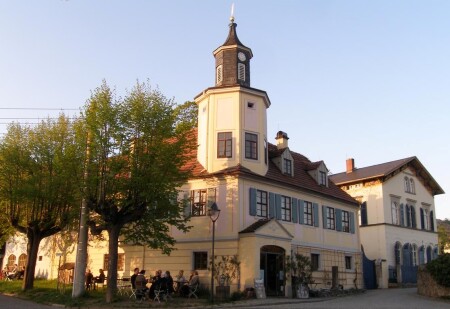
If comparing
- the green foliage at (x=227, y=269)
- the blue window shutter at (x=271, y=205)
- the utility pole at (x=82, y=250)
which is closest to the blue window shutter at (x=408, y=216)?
the blue window shutter at (x=271, y=205)

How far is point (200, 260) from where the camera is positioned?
85.1ft

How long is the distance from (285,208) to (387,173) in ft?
54.1

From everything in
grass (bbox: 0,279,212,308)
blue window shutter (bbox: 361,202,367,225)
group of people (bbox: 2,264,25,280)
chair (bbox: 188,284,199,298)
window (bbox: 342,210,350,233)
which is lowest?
grass (bbox: 0,279,212,308)

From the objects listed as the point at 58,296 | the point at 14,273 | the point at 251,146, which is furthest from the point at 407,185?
the point at 14,273

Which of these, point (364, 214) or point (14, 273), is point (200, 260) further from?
point (364, 214)

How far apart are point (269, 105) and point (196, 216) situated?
8.36m

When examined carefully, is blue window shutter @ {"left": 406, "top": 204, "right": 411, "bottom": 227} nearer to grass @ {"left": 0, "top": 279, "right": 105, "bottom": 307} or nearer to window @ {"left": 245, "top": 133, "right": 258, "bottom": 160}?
window @ {"left": 245, "top": 133, "right": 258, "bottom": 160}

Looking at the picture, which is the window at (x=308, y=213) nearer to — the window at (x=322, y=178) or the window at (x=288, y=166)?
the window at (x=288, y=166)

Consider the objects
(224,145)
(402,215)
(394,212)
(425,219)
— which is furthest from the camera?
(425,219)

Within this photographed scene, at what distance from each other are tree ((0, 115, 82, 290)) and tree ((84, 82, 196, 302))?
169 inches

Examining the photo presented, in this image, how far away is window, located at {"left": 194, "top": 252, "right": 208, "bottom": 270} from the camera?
25.7m

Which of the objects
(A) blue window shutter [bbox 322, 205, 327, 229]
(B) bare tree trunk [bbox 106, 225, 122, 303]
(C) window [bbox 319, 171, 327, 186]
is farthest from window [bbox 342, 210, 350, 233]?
(B) bare tree trunk [bbox 106, 225, 122, 303]

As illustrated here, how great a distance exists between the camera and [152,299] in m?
21.3

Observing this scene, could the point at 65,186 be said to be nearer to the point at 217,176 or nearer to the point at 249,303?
the point at 217,176
